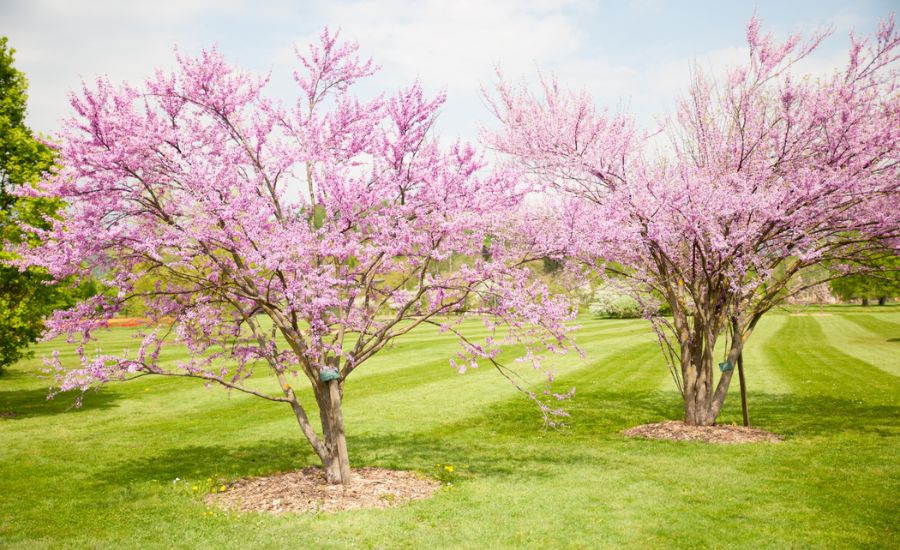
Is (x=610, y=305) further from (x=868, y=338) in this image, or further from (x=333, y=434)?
(x=333, y=434)

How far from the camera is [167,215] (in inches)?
352

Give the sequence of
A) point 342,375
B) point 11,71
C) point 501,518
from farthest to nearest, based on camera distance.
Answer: point 11,71 < point 342,375 < point 501,518

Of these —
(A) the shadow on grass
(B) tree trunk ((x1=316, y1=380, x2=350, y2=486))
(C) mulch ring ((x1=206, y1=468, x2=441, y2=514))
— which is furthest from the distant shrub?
(B) tree trunk ((x1=316, y1=380, x2=350, y2=486))

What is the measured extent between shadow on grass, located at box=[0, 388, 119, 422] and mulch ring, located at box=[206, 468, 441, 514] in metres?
10.4

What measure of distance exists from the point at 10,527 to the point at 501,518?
6.61 meters

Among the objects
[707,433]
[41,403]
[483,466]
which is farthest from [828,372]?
[41,403]

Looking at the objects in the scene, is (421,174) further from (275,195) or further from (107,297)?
(107,297)

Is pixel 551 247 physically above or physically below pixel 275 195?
→ below

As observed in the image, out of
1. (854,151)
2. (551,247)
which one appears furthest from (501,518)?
(854,151)

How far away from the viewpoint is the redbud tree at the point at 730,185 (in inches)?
462

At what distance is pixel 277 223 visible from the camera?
9359mm

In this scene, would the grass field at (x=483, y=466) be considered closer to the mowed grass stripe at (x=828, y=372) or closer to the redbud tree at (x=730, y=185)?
the mowed grass stripe at (x=828, y=372)

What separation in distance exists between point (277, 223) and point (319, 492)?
4.17 m

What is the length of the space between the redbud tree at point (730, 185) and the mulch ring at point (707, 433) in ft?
1.37
